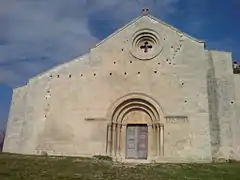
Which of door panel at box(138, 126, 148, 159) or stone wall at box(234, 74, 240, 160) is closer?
stone wall at box(234, 74, 240, 160)

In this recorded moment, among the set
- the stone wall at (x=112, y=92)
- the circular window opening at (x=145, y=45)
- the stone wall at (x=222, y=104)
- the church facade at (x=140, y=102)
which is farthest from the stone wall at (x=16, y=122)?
the stone wall at (x=222, y=104)

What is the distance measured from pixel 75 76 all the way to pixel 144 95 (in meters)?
4.89

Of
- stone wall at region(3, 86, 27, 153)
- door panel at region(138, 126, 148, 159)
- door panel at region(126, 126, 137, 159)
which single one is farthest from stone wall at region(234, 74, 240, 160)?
stone wall at region(3, 86, 27, 153)

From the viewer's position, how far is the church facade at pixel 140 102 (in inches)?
746

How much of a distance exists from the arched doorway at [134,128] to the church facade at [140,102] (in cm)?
6

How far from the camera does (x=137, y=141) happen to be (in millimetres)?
20250

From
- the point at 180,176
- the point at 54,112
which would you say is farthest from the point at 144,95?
the point at 180,176

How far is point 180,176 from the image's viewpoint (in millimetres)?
12461

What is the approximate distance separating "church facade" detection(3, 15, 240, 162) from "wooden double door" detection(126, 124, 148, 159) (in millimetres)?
62

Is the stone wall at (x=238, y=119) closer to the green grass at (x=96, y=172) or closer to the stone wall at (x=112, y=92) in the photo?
the stone wall at (x=112, y=92)

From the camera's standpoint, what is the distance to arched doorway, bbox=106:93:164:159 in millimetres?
19688

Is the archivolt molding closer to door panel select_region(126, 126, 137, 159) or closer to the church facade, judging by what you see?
the church facade

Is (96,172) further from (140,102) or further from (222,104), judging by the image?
(222,104)

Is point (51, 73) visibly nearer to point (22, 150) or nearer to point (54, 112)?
point (54, 112)
